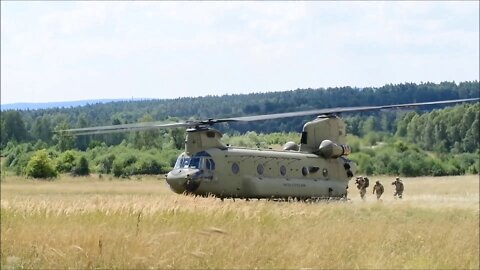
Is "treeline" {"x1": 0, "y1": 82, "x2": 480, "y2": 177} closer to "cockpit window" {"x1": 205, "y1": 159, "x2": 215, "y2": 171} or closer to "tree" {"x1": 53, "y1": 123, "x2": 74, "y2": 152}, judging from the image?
"tree" {"x1": 53, "y1": 123, "x2": 74, "y2": 152}

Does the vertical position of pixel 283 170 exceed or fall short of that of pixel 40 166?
it falls short

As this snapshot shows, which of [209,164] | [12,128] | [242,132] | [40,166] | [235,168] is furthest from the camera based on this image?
[235,168]

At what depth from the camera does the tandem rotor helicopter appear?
1889cm

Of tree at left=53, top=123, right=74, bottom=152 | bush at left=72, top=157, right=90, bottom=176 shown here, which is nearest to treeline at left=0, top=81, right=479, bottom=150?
tree at left=53, top=123, right=74, bottom=152

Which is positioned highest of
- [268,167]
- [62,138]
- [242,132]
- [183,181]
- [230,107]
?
[230,107]

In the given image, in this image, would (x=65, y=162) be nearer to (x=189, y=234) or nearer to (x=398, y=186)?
(x=189, y=234)

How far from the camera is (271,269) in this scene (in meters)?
8.30

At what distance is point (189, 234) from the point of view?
8.81m

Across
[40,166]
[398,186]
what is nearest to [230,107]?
[40,166]

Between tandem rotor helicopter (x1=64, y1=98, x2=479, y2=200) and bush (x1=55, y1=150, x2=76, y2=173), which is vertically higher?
bush (x1=55, y1=150, x2=76, y2=173)

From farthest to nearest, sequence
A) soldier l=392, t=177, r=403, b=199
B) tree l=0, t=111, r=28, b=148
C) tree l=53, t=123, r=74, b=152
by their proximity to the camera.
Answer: soldier l=392, t=177, r=403, b=199 < tree l=0, t=111, r=28, b=148 < tree l=53, t=123, r=74, b=152

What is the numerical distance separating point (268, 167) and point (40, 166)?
39.0 ft

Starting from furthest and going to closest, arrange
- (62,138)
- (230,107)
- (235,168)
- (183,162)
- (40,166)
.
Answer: (235,168)
(183,162)
(230,107)
(62,138)
(40,166)

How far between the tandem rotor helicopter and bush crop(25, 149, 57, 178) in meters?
9.42
